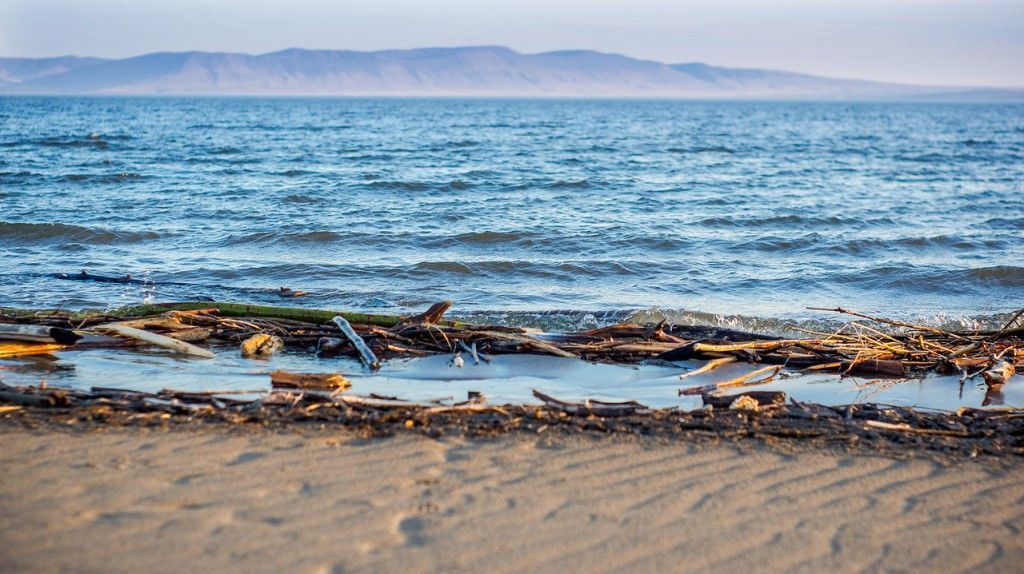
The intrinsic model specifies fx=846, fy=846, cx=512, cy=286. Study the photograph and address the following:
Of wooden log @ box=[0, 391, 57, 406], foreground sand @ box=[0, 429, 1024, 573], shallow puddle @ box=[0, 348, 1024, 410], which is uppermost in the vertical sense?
wooden log @ box=[0, 391, 57, 406]

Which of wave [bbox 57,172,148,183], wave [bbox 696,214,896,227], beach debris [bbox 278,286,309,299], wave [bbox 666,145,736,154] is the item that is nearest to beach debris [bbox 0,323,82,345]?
beach debris [bbox 278,286,309,299]

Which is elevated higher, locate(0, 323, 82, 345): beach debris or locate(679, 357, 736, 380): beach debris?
locate(0, 323, 82, 345): beach debris

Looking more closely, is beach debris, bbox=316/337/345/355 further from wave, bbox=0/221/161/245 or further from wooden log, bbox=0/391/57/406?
wave, bbox=0/221/161/245

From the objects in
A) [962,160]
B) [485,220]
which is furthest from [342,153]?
[962,160]

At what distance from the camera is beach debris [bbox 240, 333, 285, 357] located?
6012 millimetres

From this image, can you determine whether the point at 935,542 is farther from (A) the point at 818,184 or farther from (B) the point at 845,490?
(A) the point at 818,184

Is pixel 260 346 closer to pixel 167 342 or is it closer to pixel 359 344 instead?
pixel 167 342

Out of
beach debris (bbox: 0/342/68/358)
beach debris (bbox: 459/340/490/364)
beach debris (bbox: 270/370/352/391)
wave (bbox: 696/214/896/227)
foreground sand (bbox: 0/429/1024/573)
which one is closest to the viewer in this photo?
foreground sand (bbox: 0/429/1024/573)

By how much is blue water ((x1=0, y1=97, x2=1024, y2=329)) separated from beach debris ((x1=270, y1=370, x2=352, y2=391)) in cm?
354

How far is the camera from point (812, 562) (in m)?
3.12

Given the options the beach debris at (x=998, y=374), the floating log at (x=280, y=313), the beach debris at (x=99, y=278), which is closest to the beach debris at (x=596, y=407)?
the floating log at (x=280, y=313)

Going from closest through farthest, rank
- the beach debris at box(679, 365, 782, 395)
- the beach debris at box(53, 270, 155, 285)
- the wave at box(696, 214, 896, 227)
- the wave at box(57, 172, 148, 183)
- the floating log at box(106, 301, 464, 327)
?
the beach debris at box(679, 365, 782, 395) < the floating log at box(106, 301, 464, 327) < the beach debris at box(53, 270, 155, 285) < the wave at box(696, 214, 896, 227) < the wave at box(57, 172, 148, 183)

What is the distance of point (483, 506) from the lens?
11.5 ft

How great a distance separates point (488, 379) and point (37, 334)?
124 inches
